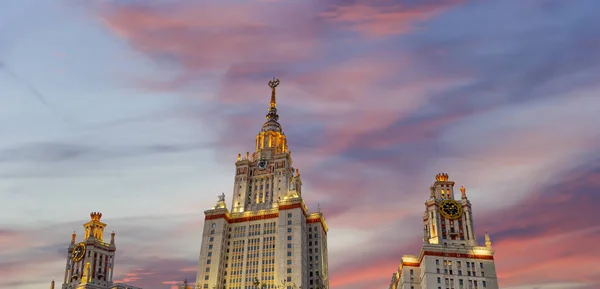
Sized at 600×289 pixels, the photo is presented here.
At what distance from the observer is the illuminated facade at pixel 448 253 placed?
157250mm

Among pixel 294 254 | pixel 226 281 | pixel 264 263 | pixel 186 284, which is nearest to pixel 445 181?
pixel 294 254

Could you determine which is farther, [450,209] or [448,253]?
[450,209]

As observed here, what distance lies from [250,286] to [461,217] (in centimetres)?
7800

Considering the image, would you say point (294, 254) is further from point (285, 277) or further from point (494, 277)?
point (494, 277)

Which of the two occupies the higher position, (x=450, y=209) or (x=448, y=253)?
(x=450, y=209)

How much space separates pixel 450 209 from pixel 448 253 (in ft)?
54.7

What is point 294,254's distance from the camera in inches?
7633

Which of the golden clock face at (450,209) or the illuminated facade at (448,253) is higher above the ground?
the golden clock face at (450,209)

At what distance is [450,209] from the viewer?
17238cm

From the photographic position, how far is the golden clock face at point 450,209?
6747 inches

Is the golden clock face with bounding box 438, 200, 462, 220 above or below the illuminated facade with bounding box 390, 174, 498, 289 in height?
above

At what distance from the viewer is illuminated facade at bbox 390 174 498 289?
157m

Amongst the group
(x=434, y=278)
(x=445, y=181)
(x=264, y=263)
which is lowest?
(x=434, y=278)

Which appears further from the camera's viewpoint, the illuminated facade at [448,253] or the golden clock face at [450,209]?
the golden clock face at [450,209]
